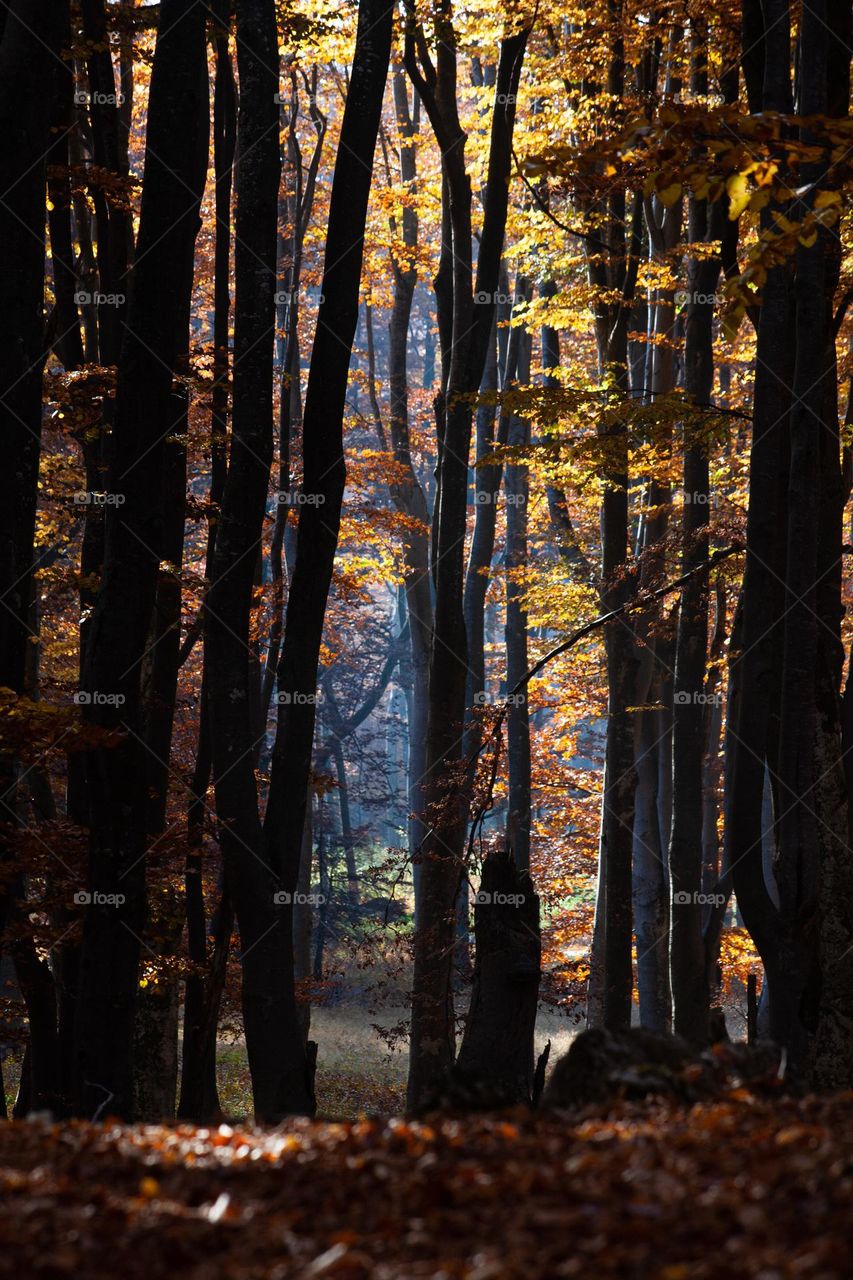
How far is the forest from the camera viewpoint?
2877 millimetres

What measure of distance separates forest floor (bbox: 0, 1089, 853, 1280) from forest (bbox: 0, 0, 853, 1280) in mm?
15

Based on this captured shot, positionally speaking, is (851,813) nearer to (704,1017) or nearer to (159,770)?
(704,1017)

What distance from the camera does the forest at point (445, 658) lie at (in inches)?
113

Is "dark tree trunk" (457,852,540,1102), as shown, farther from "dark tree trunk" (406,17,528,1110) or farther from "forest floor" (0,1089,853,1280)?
"dark tree trunk" (406,17,528,1110)

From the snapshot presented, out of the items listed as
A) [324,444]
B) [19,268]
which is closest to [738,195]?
[324,444]

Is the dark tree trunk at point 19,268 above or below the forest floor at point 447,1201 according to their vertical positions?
above

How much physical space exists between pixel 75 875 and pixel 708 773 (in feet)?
48.8

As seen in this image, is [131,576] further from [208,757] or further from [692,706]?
[692,706]

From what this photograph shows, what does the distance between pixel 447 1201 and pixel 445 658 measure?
8299 millimetres

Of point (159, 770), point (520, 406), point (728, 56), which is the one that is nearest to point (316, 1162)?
point (159, 770)

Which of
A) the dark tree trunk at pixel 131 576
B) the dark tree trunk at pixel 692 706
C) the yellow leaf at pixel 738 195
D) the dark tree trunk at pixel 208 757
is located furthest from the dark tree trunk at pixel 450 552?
the yellow leaf at pixel 738 195

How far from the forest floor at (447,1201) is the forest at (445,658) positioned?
15 millimetres

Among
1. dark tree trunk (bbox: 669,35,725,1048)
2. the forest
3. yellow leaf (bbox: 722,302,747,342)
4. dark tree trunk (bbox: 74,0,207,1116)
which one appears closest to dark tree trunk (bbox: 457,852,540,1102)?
the forest

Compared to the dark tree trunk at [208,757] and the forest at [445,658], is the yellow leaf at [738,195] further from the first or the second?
the dark tree trunk at [208,757]
